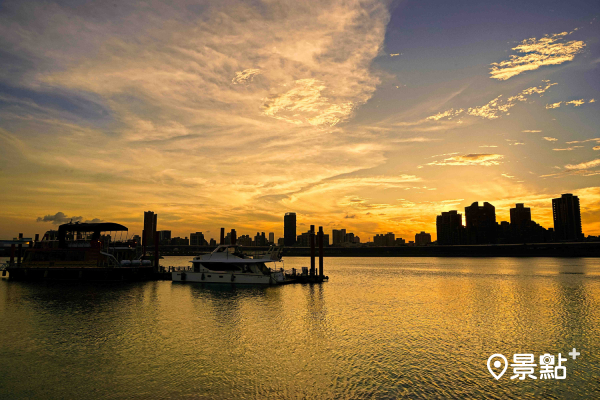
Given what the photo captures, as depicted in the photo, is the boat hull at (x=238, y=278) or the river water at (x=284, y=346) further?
the boat hull at (x=238, y=278)

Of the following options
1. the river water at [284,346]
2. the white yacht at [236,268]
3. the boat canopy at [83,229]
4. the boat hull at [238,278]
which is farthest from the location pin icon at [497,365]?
the boat canopy at [83,229]

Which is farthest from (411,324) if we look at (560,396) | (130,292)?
(130,292)

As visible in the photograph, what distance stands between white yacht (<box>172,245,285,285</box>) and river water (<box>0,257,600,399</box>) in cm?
1128

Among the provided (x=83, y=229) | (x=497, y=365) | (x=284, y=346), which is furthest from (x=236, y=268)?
(x=497, y=365)

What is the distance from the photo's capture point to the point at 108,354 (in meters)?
22.8

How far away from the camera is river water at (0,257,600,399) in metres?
18.0

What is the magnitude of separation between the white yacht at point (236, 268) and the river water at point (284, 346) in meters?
11.3

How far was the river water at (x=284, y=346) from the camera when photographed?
18.0 meters

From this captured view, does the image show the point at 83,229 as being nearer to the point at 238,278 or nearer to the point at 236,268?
the point at 236,268

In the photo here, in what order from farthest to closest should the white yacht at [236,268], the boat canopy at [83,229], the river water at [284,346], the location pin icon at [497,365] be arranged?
the boat canopy at [83,229] < the white yacht at [236,268] < the location pin icon at [497,365] < the river water at [284,346]

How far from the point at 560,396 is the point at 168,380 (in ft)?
61.1

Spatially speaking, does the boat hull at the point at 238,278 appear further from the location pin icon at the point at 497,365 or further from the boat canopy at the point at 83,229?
the location pin icon at the point at 497,365

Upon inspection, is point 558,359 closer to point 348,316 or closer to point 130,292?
point 348,316

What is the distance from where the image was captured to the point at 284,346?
82.8 ft
